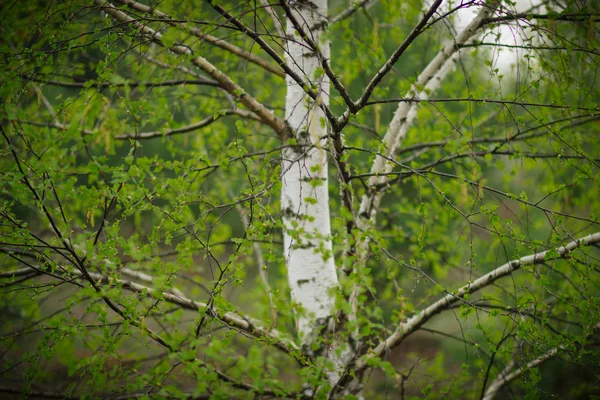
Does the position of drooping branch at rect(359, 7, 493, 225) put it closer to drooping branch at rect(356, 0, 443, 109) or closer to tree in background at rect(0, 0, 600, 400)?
tree in background at rect(0, 0, 600, 400)

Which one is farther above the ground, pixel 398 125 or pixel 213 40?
pixel 398 125

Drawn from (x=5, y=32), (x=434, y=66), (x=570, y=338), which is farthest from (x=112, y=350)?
(x=434, y=66)

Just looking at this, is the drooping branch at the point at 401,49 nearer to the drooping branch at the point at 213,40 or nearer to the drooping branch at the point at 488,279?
the drooping branch at the point at 213,40

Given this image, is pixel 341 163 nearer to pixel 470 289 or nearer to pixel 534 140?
pixel 470 289

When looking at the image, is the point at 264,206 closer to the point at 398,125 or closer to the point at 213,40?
the point at 213,40

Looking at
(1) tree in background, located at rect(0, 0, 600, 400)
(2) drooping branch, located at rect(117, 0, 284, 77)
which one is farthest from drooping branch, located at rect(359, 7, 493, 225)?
(2) drooping branch, located at rect(117, 0, 284, 77)

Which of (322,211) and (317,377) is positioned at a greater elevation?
(322,211)

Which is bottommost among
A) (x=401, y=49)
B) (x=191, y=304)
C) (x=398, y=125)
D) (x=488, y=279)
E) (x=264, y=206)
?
(x=191, y=304)

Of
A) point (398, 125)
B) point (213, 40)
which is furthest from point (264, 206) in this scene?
point (398, 125)

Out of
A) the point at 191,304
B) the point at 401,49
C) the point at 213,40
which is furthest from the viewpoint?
the point at 191,304

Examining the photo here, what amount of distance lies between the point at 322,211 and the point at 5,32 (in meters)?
1.85

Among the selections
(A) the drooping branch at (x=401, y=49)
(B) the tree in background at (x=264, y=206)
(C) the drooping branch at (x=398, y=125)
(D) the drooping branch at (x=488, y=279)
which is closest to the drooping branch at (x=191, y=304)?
(B) the tree in background at (x=264, y=206)

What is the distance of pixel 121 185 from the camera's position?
1.44m

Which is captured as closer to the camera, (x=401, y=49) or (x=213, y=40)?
(x=401, y=49)
